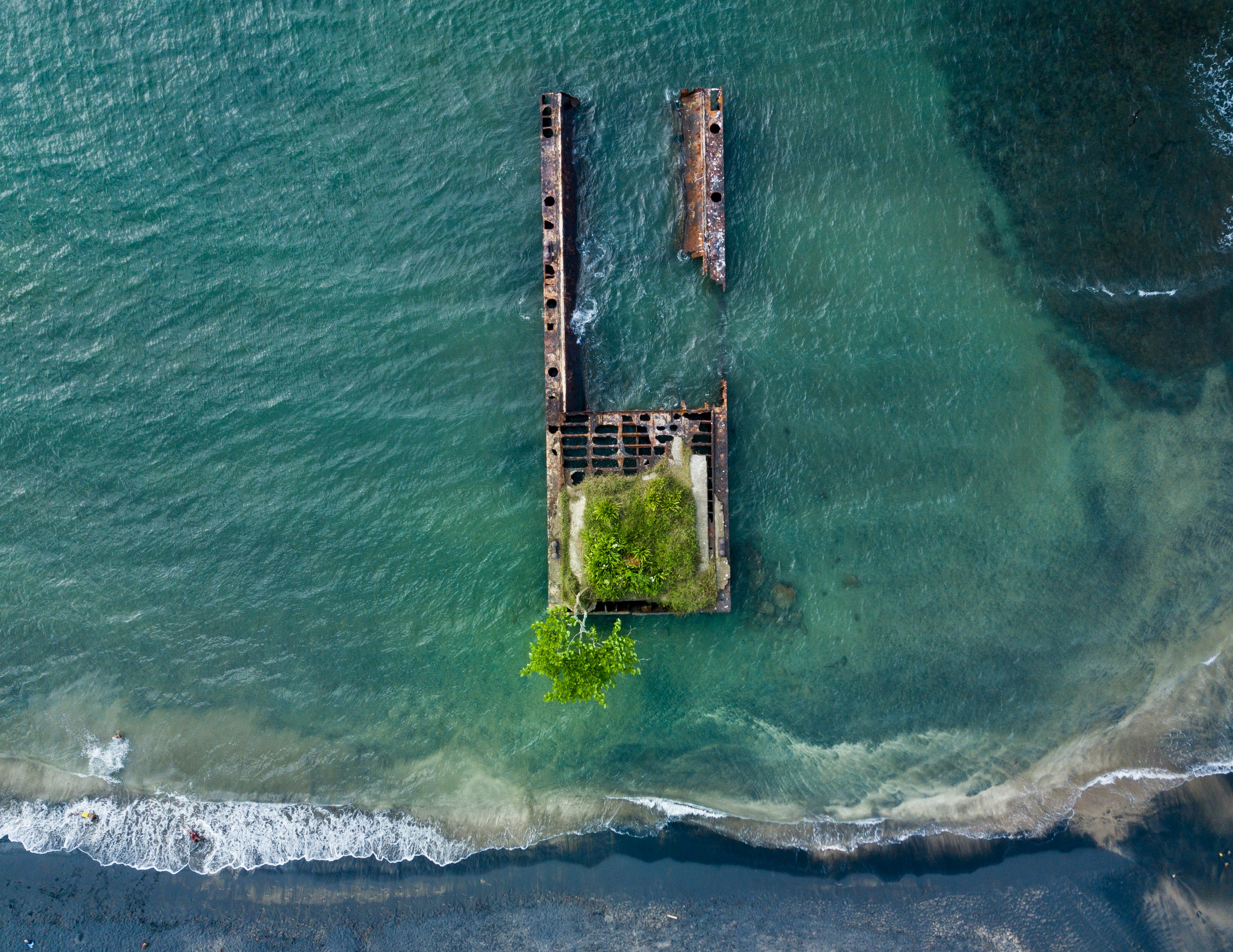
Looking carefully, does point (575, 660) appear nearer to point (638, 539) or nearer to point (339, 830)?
point (638, 539)

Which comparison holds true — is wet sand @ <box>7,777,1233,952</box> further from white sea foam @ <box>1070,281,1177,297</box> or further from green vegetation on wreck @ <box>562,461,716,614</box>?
white sea foam @ <box>1070,281,1177,297</box>

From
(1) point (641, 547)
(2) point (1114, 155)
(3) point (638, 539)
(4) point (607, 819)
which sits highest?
(2) point (1114, 155)

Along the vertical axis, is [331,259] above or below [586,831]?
above

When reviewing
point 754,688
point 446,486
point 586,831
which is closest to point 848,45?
point 446,486

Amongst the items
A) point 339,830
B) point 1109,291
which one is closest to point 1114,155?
point 1109,291

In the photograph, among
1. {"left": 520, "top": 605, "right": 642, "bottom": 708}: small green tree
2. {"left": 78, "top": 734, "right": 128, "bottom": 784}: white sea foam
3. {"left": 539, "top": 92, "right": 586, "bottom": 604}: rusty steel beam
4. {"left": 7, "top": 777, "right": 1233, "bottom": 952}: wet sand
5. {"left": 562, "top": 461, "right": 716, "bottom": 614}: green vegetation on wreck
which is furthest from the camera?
{"left": 78, "top": 734, "right": 128, "bottom": 784}: white sea foam

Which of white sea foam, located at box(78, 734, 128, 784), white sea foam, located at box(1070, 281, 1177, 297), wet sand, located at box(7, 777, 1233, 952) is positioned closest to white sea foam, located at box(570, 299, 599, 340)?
white sea foam, located at box(1070, 281, 1177, 297)

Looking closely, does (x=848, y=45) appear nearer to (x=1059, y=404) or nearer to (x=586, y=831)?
(x=1059, y=404)
